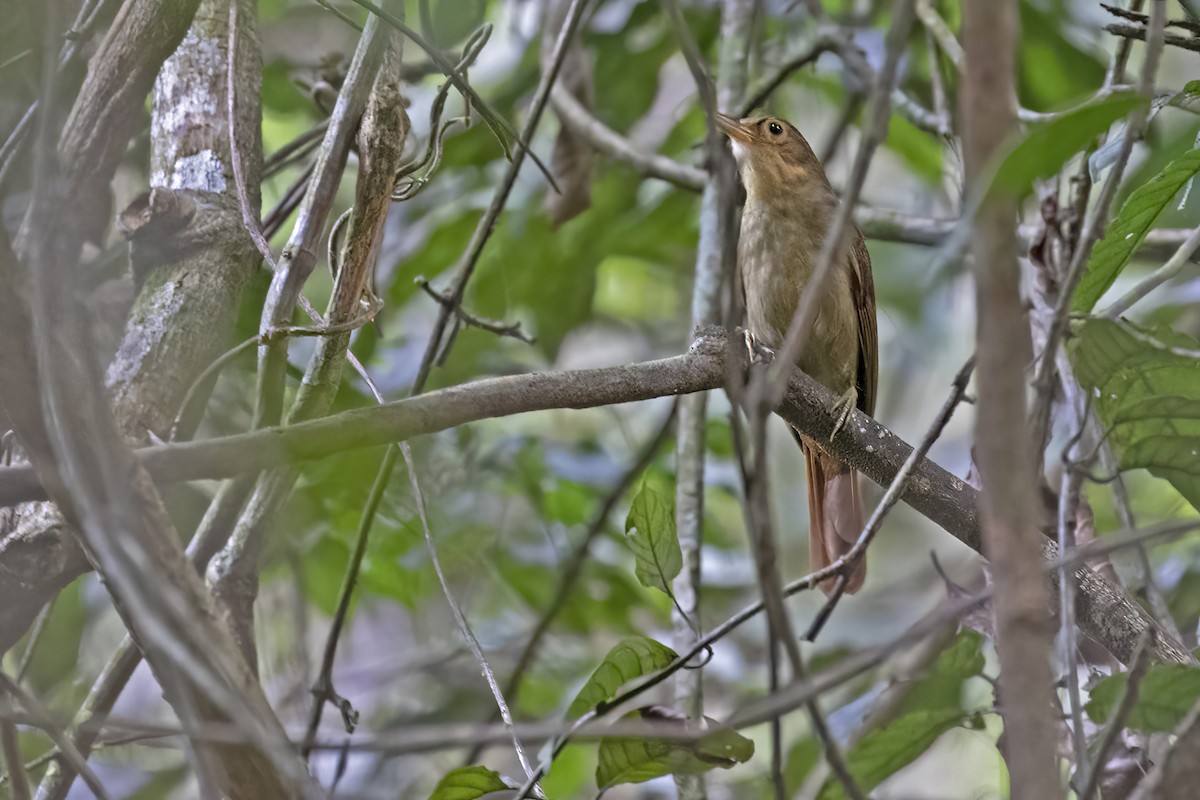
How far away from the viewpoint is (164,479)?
1.33 m

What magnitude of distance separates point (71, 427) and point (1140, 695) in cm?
125

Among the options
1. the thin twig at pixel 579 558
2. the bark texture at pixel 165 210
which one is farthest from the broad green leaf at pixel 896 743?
the thin twig at pixel 579 558

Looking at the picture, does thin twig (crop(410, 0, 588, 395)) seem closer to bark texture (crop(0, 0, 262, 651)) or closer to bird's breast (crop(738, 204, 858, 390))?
bark texture (crop(0, 0, 262, 651))

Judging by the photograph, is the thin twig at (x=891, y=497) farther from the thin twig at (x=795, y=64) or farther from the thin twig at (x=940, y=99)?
the thin twig at (x=795, y=64)

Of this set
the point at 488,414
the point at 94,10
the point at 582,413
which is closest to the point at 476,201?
the point at 582,413

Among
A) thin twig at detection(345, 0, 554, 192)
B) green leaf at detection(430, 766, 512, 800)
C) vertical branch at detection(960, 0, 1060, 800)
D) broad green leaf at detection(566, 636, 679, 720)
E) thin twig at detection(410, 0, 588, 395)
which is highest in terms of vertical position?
thin twig at detection(410, 0, 588, 395)

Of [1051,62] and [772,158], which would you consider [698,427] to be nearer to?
[772,158]

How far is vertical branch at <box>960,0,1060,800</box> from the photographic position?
798 mm

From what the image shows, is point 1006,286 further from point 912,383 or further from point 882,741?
point 912,383

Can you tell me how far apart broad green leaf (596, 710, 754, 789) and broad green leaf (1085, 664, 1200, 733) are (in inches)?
17.2

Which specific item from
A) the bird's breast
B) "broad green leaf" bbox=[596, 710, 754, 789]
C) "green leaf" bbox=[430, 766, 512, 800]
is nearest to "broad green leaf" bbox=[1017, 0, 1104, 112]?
the bird's breast

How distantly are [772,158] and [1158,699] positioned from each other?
2.47 m

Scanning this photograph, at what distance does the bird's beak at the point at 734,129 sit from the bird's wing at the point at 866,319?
476mm

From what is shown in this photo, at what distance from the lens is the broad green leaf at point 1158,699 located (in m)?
1.46
